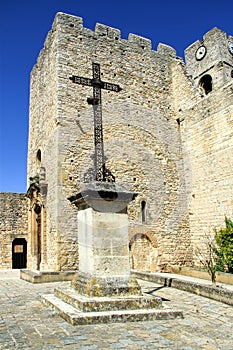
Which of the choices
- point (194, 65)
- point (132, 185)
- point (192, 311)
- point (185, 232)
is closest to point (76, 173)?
point (132, 185)

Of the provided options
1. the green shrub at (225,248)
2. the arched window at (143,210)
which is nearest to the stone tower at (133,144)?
the arched window at (143,210)

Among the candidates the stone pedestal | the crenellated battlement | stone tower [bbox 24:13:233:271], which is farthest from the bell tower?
the stone pedestal

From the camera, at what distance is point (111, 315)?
4.20 meters

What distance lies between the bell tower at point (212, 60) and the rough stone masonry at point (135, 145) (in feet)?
18.4

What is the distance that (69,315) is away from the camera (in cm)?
413

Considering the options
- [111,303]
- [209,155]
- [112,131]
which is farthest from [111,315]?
[209,155]

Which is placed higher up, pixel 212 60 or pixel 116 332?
pixel 212 60

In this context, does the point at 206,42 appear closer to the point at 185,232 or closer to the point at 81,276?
the point at 185,232

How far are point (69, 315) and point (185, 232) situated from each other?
915cm

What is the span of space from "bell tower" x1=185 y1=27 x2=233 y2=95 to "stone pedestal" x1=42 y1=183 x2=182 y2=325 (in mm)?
14535

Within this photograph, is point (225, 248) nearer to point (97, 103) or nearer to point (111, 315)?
point (97, 103)

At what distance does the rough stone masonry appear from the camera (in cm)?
1083

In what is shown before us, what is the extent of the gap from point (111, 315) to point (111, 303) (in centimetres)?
31

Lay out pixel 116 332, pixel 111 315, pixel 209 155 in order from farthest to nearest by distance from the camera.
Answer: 1. pixel 209 155
2. pixel 111 315
3. pixel 116 332
